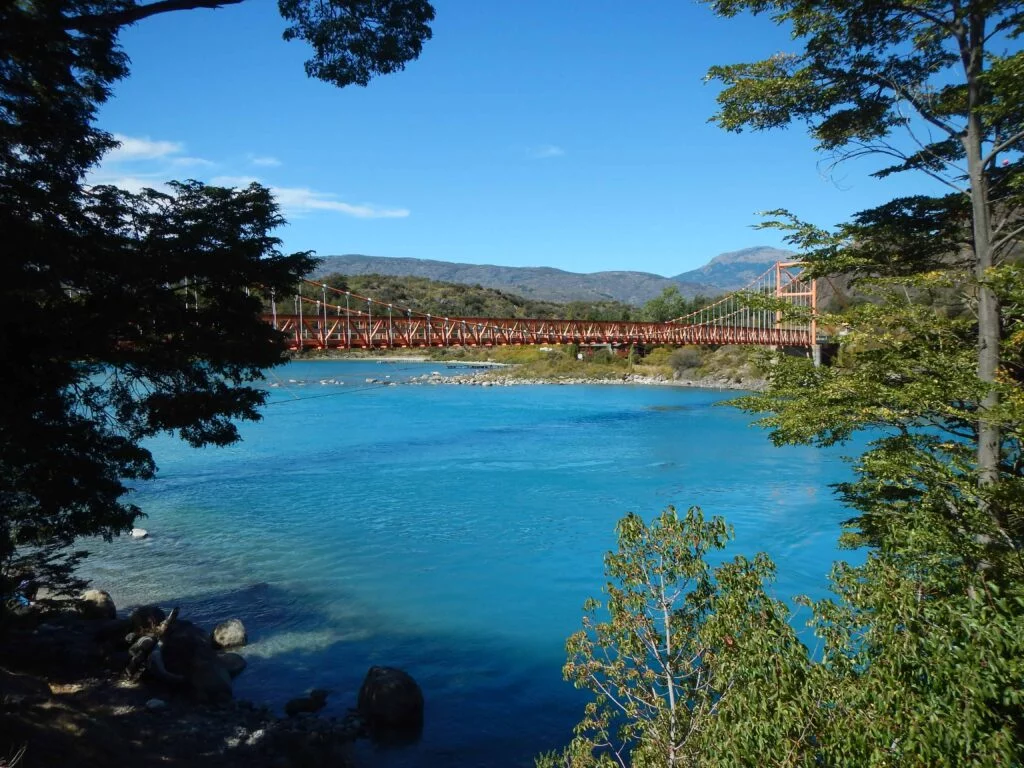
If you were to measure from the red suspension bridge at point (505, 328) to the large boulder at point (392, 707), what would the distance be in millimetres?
3975

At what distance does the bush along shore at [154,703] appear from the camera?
14.8ft

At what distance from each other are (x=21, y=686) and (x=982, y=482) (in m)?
6.32

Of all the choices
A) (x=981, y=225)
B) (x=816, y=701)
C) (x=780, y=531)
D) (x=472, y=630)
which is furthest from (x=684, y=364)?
(x=816, y=701)

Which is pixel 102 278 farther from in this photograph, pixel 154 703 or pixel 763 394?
pixel 763 394

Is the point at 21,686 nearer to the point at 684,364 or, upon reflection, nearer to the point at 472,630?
the point at 472,630

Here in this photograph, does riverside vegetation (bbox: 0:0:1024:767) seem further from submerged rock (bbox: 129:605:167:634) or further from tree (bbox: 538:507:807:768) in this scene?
submerged rock (bbox: 129:605:167:634)

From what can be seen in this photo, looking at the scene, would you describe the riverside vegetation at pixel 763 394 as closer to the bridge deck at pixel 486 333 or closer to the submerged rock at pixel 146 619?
the submerged rock at pixel 146 619

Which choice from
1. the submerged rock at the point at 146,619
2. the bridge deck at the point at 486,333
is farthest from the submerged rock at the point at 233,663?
the bridge deck at the point at 486,333

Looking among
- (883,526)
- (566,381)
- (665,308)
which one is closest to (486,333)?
(566,381)

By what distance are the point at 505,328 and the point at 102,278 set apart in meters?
20.0

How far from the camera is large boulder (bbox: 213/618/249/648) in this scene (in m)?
7.10

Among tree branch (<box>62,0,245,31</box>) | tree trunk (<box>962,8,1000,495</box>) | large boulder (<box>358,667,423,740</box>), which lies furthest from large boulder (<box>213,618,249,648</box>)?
tree trunk (<box>962,8,1000,495</box>)

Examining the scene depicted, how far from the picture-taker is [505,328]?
23875 mm

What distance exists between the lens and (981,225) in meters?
4.36
